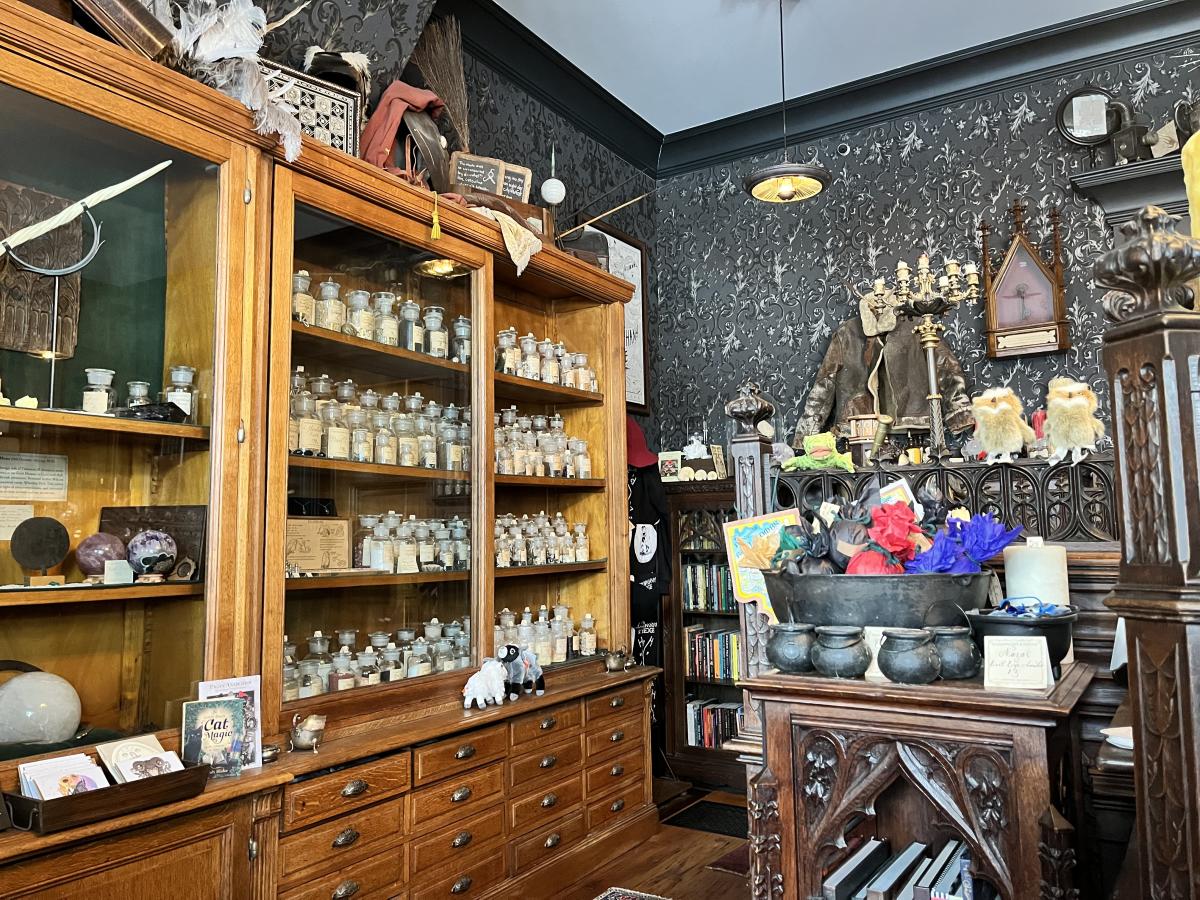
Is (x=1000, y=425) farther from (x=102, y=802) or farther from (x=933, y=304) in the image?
(x=102, y=802)

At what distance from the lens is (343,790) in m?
2.31

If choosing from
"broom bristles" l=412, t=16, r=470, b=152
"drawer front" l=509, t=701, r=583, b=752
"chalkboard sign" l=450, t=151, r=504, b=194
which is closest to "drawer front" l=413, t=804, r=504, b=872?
"drawer front" l=509, t=701, r=583, b=752

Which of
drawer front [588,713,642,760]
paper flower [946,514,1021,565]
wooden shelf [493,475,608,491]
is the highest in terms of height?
wooden shelf [493,475,608,491]

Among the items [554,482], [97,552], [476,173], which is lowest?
[97,552]

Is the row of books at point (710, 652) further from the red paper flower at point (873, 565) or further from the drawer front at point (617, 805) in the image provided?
the red paper flower at point (873, 565)

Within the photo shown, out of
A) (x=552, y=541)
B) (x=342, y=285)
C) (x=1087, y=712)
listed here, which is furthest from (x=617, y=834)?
(x=342, y=285)

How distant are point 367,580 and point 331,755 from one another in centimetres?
62

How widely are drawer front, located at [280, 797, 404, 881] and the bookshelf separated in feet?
7.74

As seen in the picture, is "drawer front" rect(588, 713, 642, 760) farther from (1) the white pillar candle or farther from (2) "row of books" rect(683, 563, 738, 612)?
(1) the white pillar candle

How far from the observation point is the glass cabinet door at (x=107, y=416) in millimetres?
1906

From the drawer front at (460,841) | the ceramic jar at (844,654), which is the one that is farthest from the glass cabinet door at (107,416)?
the ceramic jar at (844,654)

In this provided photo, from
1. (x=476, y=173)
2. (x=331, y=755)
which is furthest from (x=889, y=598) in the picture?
(x=476, y=173)

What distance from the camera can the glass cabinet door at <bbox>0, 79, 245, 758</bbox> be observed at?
1.91 meters

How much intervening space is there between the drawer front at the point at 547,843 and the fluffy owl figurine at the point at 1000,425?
1972mm
